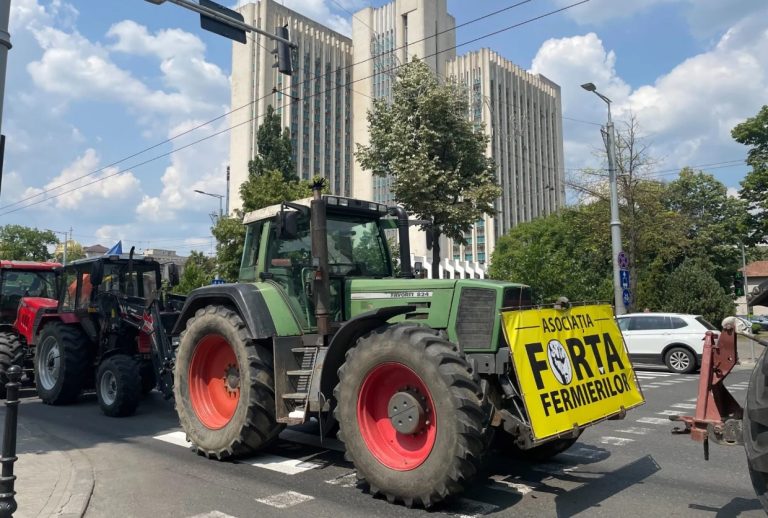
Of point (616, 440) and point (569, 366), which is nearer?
point (569, 366)

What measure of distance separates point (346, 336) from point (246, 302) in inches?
56.0

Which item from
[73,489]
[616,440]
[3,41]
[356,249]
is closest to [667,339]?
[616,440]

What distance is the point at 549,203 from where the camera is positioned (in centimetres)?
9594

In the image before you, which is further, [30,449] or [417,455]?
[30,449]

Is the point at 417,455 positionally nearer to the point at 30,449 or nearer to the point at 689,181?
the point at 30,449

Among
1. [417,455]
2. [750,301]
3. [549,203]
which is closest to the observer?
[750,301]

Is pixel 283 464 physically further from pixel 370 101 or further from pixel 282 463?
pixel 370 101

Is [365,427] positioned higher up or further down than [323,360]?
further down

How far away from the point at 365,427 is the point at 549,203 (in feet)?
313

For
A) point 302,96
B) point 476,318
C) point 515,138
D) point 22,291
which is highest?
point 515,138

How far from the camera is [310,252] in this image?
646 cm

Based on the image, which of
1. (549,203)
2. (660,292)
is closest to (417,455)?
(660,292)

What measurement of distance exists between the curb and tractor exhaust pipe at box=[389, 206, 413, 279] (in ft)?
12.8

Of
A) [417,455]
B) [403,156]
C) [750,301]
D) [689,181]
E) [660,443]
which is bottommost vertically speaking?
[660,443]
